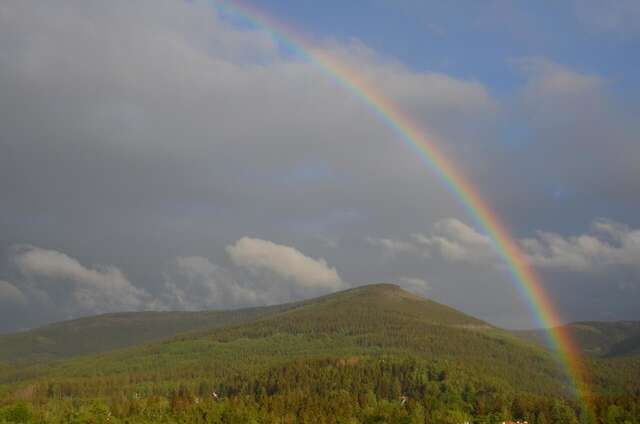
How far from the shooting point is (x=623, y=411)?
190875 millimetres

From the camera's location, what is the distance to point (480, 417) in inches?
7682

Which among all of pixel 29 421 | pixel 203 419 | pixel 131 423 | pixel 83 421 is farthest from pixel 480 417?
pixel 29 421

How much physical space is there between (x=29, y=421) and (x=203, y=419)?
47.2 meters

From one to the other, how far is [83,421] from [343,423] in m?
69.0

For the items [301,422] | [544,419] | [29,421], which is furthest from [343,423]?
[29,421]

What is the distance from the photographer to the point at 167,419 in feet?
650

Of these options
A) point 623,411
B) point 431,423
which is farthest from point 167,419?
point 623,411

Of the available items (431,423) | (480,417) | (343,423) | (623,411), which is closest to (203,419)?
(343,423)

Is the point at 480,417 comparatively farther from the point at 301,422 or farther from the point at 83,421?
→ the point at 83,421

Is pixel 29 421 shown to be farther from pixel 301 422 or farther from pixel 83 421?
pixel 301 422

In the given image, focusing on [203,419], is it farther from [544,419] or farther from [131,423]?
[544,419]

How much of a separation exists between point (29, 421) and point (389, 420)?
97.3 meters

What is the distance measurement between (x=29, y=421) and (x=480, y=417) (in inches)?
4789

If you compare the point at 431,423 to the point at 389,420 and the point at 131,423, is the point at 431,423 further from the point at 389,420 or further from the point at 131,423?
the point at 131,423
